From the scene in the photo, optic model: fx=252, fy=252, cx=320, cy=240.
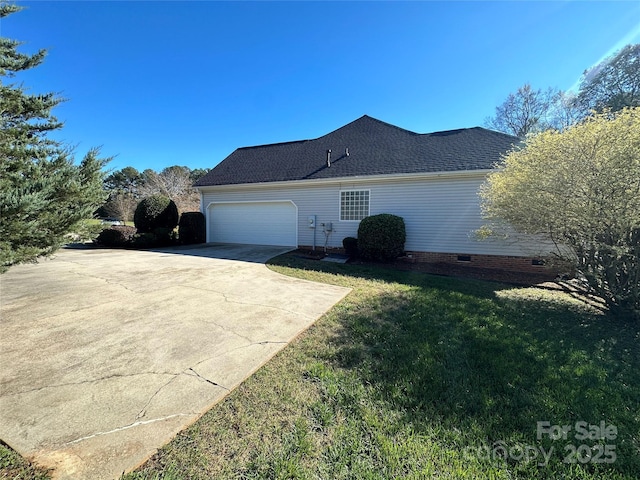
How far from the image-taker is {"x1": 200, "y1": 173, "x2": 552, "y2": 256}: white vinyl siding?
842 cm

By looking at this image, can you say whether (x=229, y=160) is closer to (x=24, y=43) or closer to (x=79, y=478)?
(x=24, y=43)

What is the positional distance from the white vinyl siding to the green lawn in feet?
15.9

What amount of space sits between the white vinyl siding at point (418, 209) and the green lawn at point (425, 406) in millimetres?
4857

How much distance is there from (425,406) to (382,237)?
21.7 feet

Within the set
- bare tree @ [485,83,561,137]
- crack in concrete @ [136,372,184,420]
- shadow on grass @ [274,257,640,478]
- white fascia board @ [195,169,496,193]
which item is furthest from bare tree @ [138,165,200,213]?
bare tree @ [485,83,561,137]

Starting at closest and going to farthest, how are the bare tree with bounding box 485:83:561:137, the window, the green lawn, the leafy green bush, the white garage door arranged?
1. the green lawn
2. the window
3. the white garage door
4. the leafy green bush
5. the bare tree with bounding box 485:83:561:137

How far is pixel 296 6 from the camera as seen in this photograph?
7.82m

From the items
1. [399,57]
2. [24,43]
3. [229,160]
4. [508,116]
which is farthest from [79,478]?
[508,116]

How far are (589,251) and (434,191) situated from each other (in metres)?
4.82

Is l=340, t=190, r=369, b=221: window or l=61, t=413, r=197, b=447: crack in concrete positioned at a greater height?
l=340, t=190, r=369, b=221: window

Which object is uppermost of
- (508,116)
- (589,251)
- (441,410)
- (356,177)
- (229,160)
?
(508,116)

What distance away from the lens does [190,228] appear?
12.7 meters

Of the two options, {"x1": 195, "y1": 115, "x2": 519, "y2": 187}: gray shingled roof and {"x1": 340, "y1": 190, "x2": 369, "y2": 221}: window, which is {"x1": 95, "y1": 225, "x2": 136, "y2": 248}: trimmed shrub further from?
{"x1": 340, "y1": 190, "x2": 369, "y2": 221}: window

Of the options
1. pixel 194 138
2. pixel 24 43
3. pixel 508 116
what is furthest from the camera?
pixel 508 116
